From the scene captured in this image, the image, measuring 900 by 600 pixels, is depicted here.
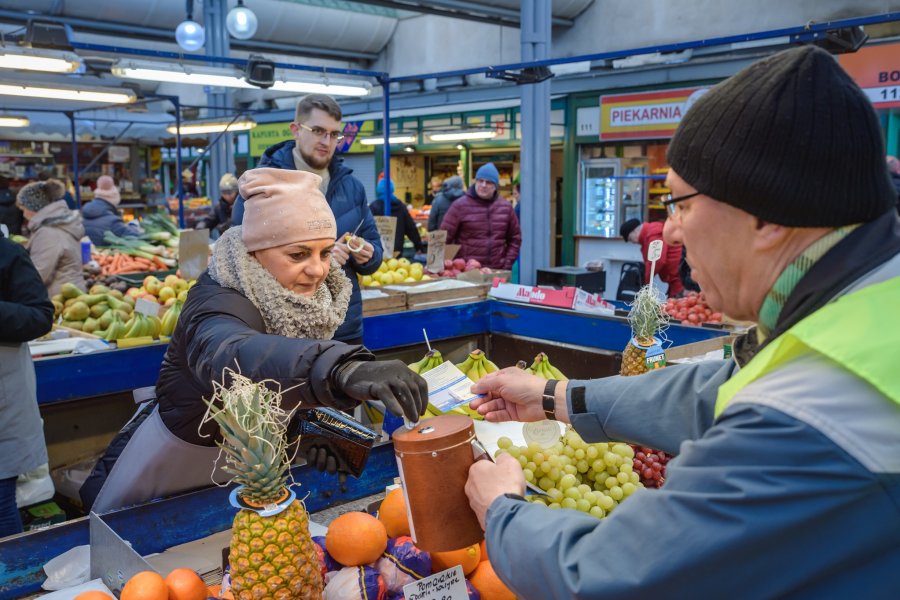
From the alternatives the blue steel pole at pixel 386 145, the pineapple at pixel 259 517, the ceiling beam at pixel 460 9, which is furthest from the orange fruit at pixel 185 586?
the ceiling beam at pixel 460 9

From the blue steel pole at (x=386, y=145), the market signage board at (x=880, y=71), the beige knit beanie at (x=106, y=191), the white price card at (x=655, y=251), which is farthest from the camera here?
the beige knit beanie at (x=106, y=191)

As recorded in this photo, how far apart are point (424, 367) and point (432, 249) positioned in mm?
3875

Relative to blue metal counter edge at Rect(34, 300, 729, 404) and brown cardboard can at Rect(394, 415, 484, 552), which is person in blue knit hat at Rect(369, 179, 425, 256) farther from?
brown cardboard can at Rect(394, 415, 484, 552)

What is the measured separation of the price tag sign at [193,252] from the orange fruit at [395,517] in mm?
4231

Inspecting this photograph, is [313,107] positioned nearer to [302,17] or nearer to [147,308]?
[147,308]

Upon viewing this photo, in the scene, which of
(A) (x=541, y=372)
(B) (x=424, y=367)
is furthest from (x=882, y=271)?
(B) (x=424, y=367)

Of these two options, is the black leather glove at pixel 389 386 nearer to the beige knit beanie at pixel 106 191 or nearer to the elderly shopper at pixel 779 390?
the elderly shopper at pixel 779 390

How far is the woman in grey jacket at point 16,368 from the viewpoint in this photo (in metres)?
A: 3.28

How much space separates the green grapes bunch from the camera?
1.92 m

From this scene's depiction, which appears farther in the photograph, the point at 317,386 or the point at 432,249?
the point at 432,249

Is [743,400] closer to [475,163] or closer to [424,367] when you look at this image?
[424,367]

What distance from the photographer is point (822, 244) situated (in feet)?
3.30

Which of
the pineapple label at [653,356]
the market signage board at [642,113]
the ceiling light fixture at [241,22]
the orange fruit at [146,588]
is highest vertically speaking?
the ceiling light fixture at [241,22]

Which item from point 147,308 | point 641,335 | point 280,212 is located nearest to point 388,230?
point 147,308
